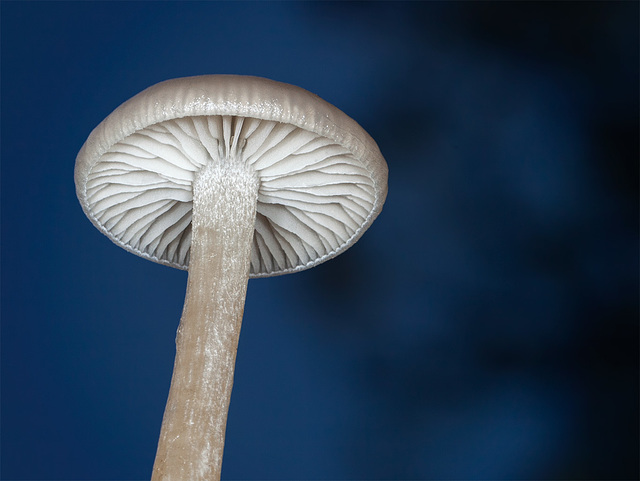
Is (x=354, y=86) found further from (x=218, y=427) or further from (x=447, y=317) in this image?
(x=218, y=427)

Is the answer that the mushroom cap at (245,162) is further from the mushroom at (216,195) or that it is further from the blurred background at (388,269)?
the blurred background at (388,269)

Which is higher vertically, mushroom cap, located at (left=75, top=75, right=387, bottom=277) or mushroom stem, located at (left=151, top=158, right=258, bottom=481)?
mushroom cap, located at (left=75, top=75, right=387, bottom=277)

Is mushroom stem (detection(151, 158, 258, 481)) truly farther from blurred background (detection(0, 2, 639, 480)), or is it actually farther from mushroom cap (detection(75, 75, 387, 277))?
blurred background (detection(0, 2, 639, 480))

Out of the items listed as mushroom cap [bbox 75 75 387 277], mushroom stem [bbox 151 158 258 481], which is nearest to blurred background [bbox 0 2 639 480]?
mushroom cap [bbox 75 75 387 277]

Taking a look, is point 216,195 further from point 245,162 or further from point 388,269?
point 388,269

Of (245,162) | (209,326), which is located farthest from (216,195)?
(209,326)

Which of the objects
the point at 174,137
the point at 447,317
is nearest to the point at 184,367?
the point at 174,137
